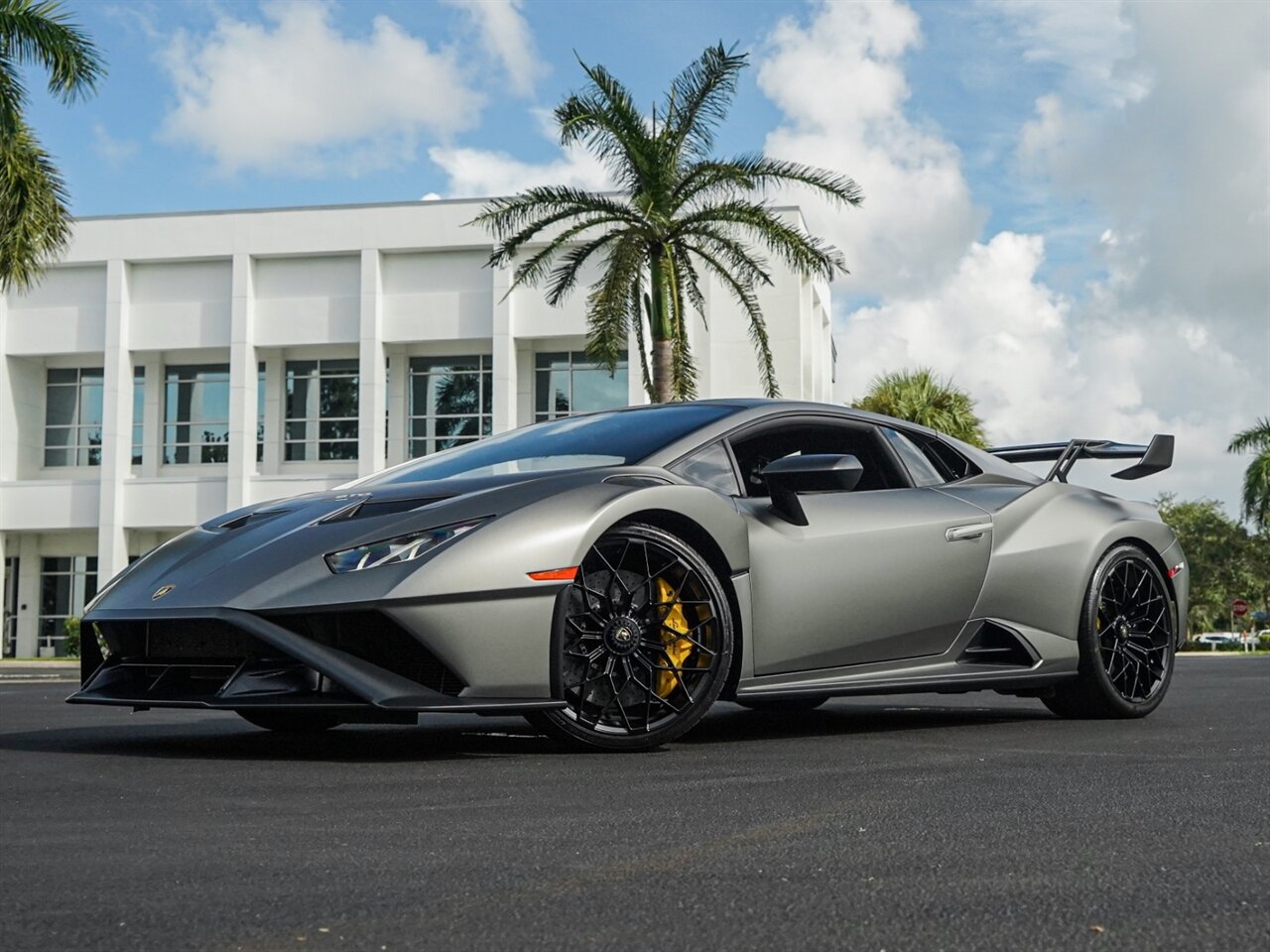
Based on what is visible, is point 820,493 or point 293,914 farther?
point 820,493

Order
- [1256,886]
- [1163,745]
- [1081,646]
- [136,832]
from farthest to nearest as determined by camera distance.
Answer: [1081,646] → [1163,745] → [136,832] → [1256,886]

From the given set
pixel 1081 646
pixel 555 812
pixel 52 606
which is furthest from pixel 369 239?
pixel 555 812

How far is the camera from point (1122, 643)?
688 cm

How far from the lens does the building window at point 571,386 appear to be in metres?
39.3

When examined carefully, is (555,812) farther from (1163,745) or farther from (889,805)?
(1163,745)

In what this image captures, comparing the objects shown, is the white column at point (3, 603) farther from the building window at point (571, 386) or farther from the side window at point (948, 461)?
the side window at point (948, 461)

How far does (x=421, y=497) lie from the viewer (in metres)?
5.20

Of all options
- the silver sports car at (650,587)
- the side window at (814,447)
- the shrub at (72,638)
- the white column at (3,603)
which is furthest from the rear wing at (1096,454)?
the white column at (3,603)

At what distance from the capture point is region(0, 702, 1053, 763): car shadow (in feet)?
17.3

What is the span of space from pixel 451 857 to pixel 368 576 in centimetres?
A: 179

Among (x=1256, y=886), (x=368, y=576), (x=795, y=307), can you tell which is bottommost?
(x=1256, y=886)

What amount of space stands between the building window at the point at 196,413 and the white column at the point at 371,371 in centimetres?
426

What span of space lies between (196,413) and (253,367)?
2.93m

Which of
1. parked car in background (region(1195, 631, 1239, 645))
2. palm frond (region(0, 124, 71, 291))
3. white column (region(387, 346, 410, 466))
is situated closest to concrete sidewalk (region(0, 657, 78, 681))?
palm frond (region(0, 124, 71, 291))
